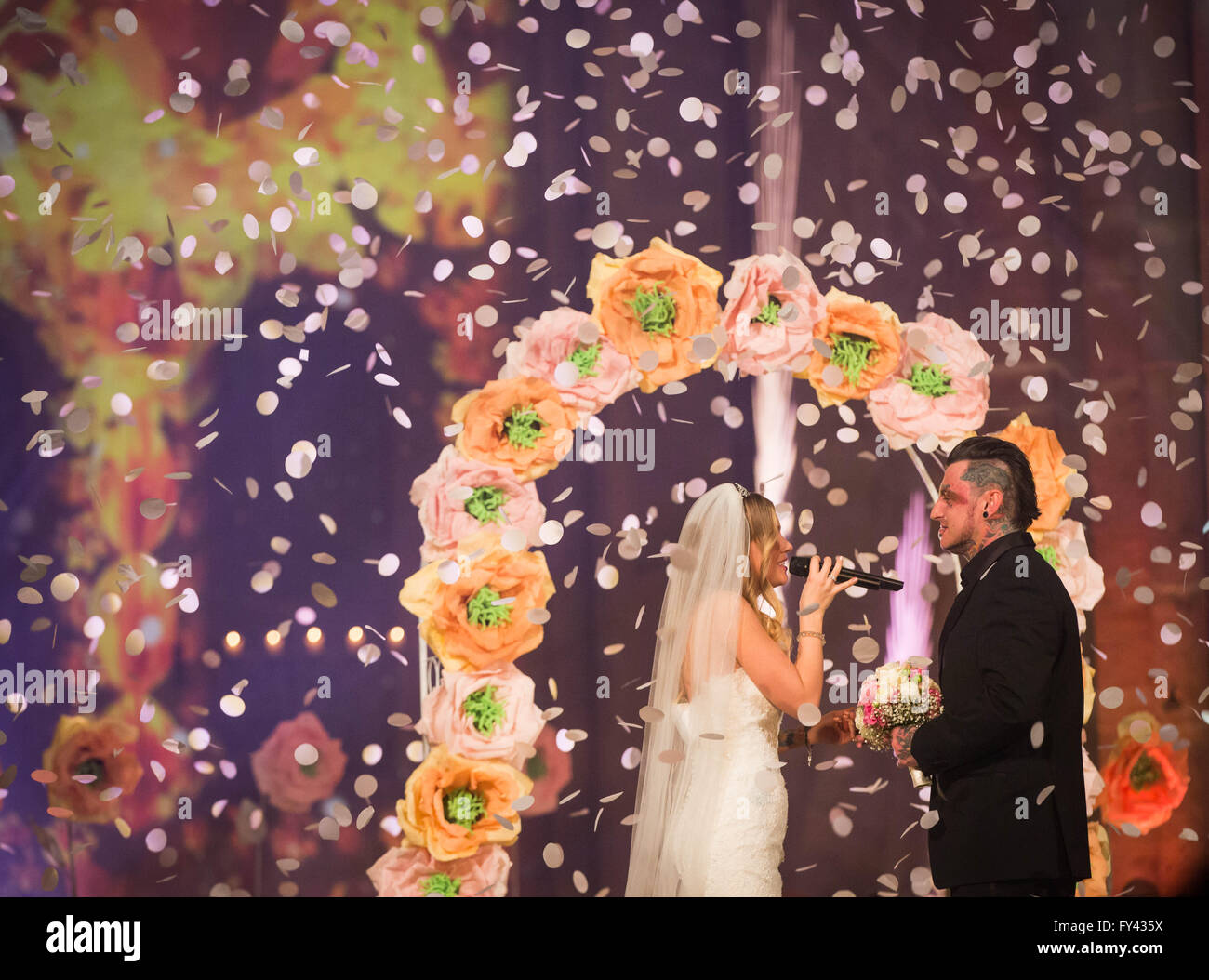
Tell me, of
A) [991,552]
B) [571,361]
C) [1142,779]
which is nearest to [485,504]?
[571,361]

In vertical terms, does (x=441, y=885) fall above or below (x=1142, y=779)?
below

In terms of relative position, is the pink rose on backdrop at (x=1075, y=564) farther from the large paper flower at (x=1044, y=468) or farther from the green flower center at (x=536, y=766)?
the green flower center at (x=536, y=766)

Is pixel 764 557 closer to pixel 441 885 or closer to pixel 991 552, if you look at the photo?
pixel 991 552

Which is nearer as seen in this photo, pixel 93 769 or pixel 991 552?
pixel 991 552

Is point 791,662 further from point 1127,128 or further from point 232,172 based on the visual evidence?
point 232,172

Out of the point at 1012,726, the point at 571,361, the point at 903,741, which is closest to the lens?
the point at 1012,726

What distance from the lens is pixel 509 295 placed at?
254 cm

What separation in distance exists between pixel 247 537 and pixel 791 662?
1.40m

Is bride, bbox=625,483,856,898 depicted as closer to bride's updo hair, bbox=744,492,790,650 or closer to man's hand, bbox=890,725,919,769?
bride's updo hair, bbox=744,492,790,650

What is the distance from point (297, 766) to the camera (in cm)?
251

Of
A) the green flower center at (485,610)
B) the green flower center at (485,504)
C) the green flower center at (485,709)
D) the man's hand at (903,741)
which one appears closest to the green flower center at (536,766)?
the green flower center at (485,709)

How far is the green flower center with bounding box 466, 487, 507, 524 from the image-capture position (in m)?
2.52

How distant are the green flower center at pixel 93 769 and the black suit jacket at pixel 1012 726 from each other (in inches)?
79.0

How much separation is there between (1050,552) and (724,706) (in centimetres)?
92
